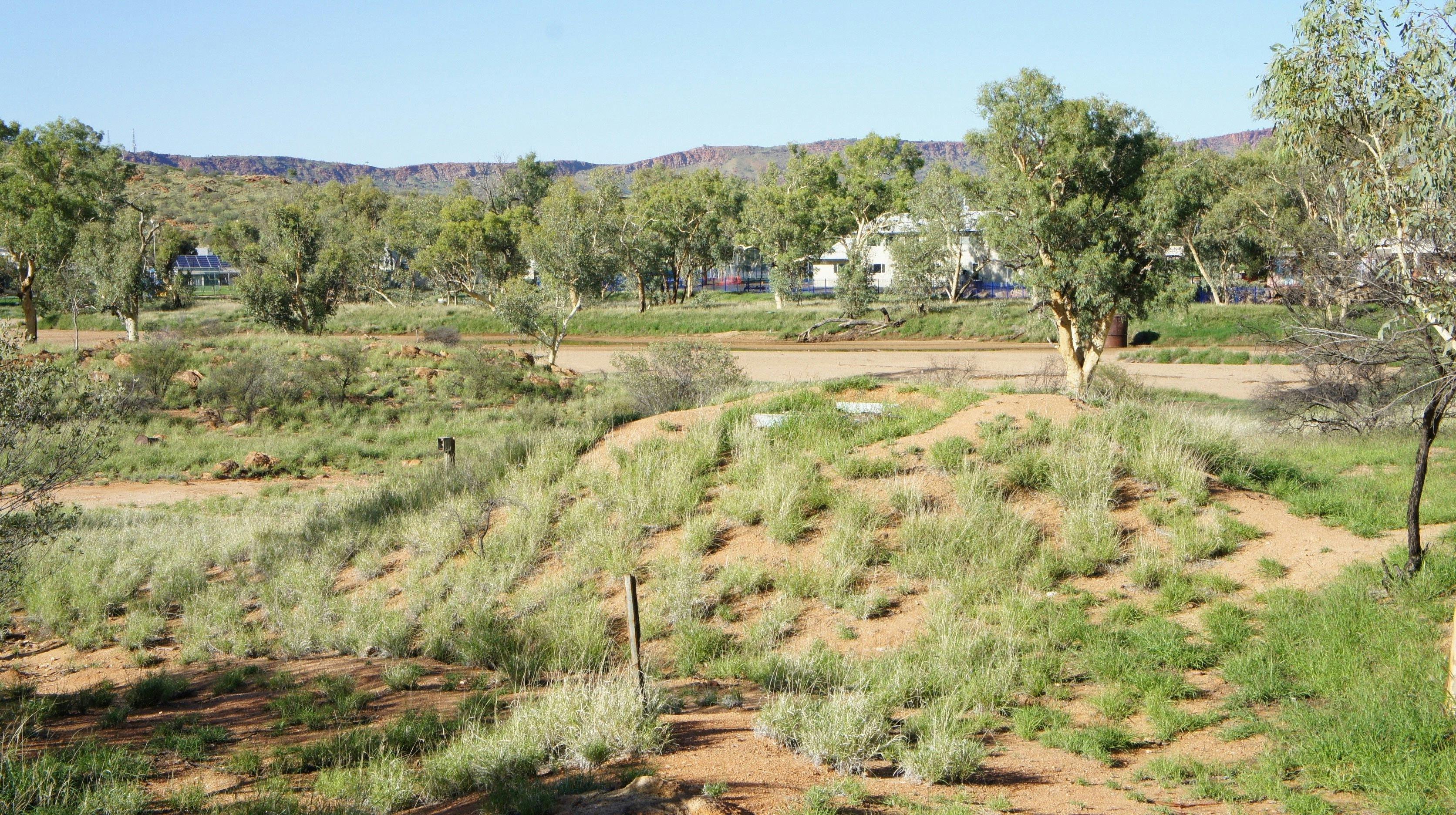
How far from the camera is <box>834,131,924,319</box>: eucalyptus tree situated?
7006cm

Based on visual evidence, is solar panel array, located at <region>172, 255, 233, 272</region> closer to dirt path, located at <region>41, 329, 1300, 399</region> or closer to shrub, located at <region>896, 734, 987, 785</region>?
dirt path, located at <region>41, 329, 1300, 399</region>

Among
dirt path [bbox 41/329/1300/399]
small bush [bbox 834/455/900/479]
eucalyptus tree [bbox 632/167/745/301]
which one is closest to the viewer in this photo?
small bush [bbox 834/455/900/479]

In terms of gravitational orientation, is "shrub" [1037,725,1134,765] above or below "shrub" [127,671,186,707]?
above

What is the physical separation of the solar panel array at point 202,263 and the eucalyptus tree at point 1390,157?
3787 inches

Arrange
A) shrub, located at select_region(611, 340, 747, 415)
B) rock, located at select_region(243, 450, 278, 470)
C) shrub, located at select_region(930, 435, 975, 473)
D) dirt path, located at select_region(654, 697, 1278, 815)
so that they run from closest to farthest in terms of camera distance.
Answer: dirt path, located at select_region(654, 697, 1278, 815), shrub, located at select_region(930, 435, 975, 473), shrub, located at select_region(611, 340, 747, 415), rock, located at select_region(243, 450, 278, 470)

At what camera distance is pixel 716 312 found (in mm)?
60312

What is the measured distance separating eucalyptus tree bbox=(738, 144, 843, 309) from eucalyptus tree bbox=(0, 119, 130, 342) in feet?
118

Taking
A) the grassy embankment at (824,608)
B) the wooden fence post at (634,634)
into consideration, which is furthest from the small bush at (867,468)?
the wooden fence post at (634,634)

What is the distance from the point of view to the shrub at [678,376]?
68.1 feet

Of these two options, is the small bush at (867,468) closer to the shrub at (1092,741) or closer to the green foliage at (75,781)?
the shrub at (1092,741)

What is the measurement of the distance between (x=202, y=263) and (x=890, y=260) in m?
66.3

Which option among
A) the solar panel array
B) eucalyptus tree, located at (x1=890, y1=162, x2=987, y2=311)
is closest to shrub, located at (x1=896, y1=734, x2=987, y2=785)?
eucalyptus tree, located at (x1=890, y1=162, x2=987, y2=311)

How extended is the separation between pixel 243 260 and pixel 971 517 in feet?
159

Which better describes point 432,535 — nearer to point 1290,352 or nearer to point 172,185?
point 1290,352
